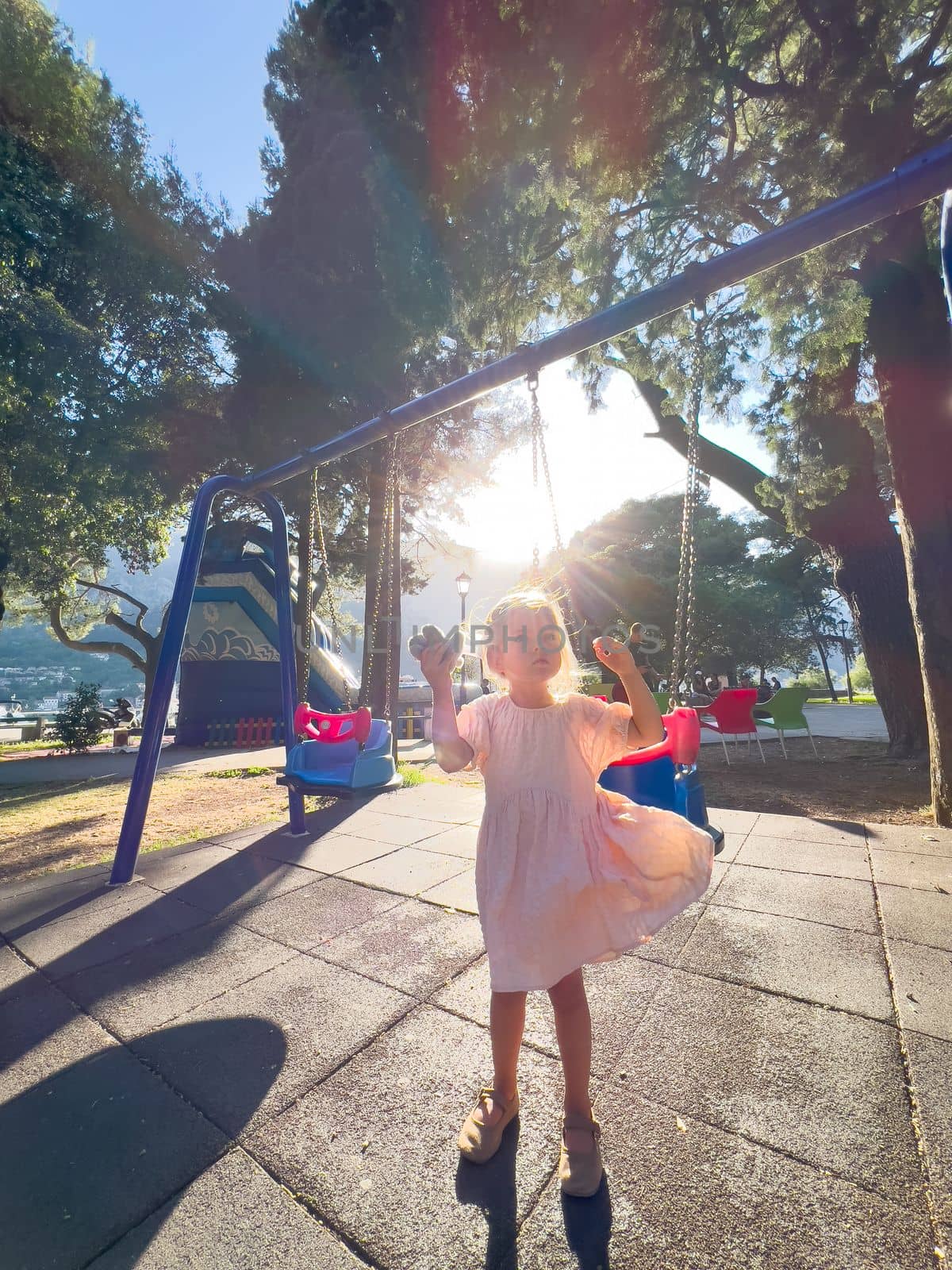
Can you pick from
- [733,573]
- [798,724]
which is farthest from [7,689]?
[798,724]

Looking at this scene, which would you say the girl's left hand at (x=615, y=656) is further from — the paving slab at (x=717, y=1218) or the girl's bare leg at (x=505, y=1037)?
the paving slab at (x=717, y=1218)

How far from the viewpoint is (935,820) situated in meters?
5.48

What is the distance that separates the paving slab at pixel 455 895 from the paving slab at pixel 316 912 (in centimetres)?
22

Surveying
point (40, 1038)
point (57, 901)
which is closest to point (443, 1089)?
point (40, 1038)

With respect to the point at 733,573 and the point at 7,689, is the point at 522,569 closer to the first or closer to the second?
the point at 733,573

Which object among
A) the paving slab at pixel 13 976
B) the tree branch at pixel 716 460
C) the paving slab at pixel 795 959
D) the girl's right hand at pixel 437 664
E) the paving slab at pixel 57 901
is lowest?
the paving slab at pixel 13 976

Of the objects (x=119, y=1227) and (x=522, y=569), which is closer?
(x=119, y=1227)

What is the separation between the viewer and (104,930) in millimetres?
3416

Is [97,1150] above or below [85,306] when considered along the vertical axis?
below

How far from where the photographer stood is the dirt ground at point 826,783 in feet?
21.1

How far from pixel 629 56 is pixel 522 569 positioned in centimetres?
627

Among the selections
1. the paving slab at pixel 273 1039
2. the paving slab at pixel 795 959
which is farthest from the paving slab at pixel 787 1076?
the paving slab at pixel 273 1039

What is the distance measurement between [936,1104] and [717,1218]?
34.2 inches

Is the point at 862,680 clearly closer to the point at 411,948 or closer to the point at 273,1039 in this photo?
the point at 411,948
